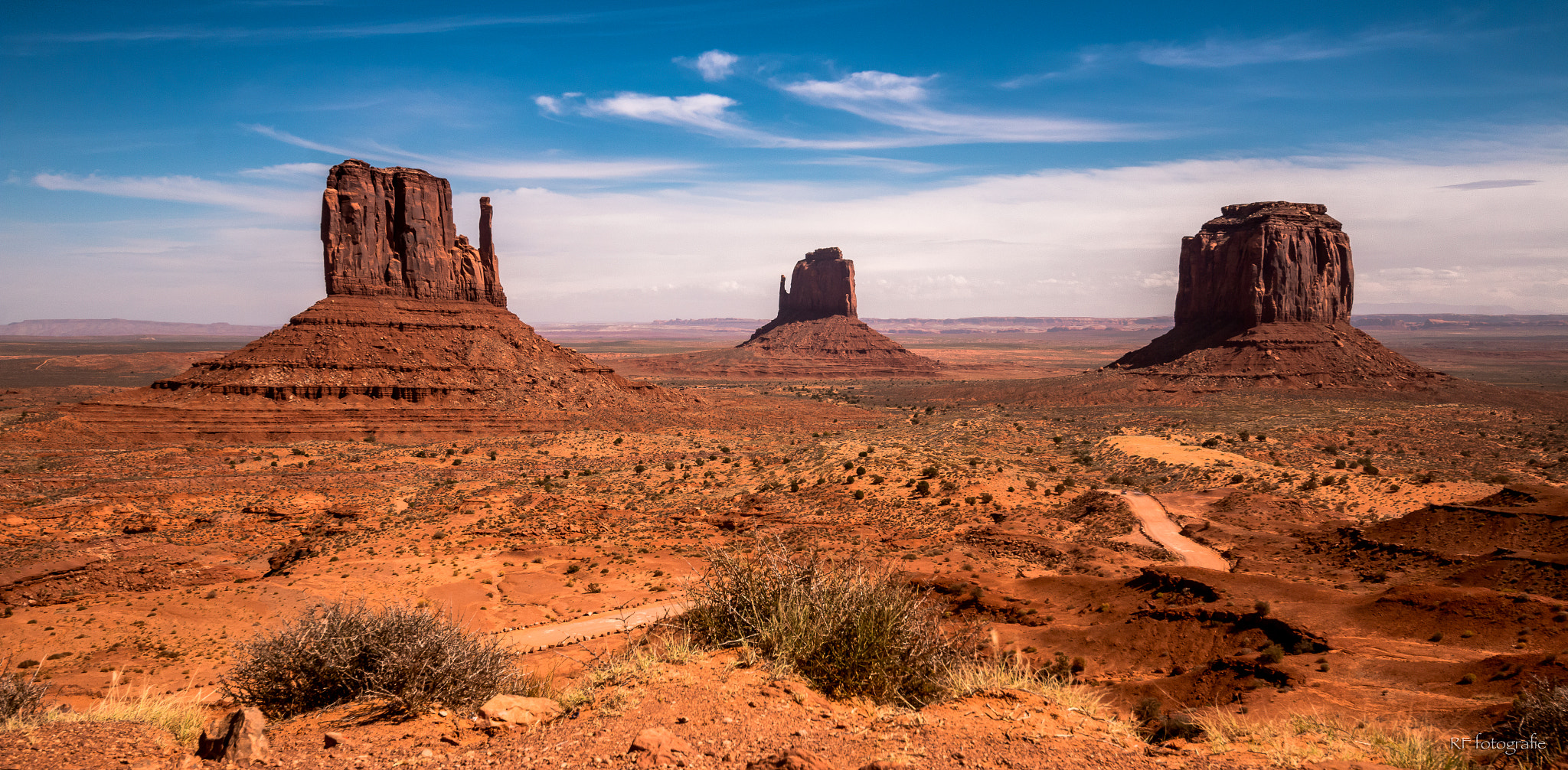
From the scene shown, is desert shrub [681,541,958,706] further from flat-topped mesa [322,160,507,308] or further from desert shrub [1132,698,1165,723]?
flat-topped mesa [322,160,507,308]

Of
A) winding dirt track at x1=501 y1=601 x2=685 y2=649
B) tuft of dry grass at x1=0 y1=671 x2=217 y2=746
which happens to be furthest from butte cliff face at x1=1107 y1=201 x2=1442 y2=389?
tuft of dry grass at x1=0 y1=671 x2=217 y2=746

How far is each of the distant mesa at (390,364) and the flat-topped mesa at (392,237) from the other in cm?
8

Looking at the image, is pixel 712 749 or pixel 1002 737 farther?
pixel 1002 737

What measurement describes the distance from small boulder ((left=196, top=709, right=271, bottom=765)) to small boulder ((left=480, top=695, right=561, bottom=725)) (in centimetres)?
190

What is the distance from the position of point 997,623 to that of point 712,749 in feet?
36.1

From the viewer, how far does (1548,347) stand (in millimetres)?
183875

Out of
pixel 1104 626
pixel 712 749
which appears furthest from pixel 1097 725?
pixel 1104 626

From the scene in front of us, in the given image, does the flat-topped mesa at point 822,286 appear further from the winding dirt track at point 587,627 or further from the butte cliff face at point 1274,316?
the winding dirt track at point 587,627

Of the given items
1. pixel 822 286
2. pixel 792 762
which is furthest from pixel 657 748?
pixel 822 286

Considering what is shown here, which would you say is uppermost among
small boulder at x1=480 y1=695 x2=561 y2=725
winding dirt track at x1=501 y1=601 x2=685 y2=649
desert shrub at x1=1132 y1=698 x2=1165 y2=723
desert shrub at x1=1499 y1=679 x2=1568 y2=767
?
small boulder at x1=480 y1=695 x2=561 y2=725

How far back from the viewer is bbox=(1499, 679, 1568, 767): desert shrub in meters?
7.38

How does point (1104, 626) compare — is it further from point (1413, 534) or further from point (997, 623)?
point (1413, 534)

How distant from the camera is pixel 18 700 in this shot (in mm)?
8391

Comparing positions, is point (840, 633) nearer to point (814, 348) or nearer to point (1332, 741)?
point (1332, 741)
